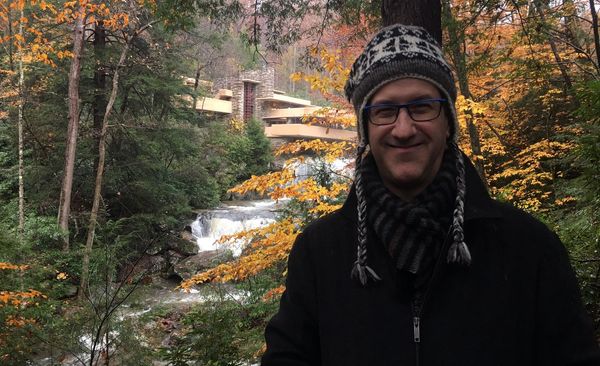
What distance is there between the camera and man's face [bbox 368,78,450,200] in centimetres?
125

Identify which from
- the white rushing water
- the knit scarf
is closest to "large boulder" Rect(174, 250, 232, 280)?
the white rushing water

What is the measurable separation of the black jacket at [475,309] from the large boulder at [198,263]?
12068mm

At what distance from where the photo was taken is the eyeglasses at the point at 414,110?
1.26 m

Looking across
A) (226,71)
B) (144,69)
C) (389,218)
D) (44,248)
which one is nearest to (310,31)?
(389,218)

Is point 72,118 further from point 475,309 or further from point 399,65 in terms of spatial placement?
point 475,309

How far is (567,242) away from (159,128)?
1380cm

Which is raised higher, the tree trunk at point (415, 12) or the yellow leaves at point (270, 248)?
the tree trunk at point (415, 12)

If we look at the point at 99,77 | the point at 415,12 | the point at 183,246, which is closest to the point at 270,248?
the point at 415,12

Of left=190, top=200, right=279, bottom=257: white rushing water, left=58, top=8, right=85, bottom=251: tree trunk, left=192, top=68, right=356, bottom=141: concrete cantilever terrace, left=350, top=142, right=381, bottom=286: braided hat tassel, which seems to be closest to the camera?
left=350, top=142, right=381, bottom=286: braided hat tassel

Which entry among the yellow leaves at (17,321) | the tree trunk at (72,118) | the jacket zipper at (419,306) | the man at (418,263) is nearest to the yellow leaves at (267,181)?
the yellow leaves at (17,321)

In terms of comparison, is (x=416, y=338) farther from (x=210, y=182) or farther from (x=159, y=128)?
(x=210, y=182)

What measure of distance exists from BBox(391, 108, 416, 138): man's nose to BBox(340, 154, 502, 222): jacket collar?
22 cm

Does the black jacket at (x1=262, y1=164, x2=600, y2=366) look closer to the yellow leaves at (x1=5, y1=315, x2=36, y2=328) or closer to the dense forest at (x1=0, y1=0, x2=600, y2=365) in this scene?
the dense forest at (x1=0, y1=0, x2=600, y2=365)

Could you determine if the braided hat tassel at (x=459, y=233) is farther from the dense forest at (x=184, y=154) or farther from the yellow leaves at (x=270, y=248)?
the yellow leaves at (x=270, y=248)
